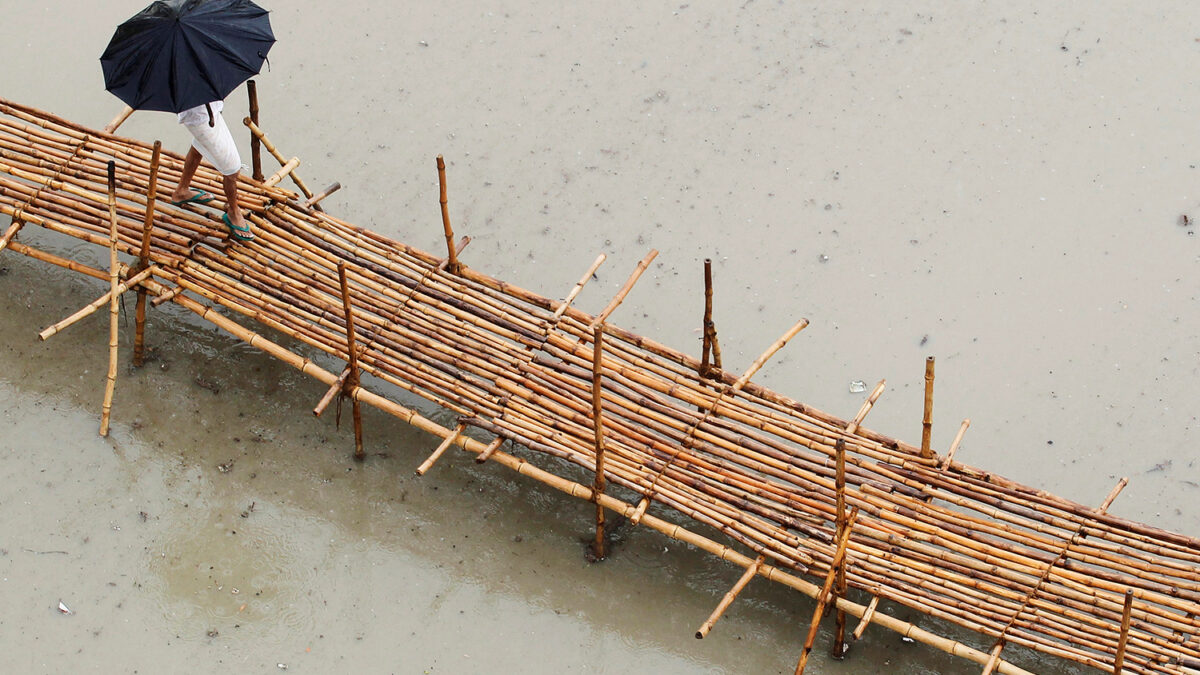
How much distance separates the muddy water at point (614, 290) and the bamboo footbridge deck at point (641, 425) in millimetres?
182

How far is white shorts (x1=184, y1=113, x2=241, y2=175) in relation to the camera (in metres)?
3.86

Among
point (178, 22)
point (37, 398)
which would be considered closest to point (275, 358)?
point (37, 398)

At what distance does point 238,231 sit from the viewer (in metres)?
4.12

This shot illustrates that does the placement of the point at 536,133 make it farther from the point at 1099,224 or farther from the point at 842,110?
the point at 1099,224

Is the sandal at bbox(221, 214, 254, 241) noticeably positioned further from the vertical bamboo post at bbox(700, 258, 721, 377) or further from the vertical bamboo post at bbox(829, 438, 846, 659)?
the vertical bamboo post at bbox(829, 438, 846, 659)

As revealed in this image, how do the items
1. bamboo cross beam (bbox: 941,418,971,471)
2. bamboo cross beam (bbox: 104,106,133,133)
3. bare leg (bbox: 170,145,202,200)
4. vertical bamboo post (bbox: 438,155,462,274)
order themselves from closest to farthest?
bamboo cross beam (bbox: 941,418,971,471)
vertical bamboo post (bbox: 438,155,462,274)
bare leg (bbox: 170,145,202,200)
bamboo cross beam (bbox: 104,106,133,133)

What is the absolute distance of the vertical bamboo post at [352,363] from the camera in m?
3.68

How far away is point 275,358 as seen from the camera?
4.22 m

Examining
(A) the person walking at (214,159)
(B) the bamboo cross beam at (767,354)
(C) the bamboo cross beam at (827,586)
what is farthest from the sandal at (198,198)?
(C) the bamboo cross beam at (827,586)

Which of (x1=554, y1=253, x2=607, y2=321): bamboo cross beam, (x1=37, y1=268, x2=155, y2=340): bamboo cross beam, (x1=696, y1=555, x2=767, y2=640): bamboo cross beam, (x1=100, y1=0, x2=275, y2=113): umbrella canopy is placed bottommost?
(x1=37, y1=268, x2=155, y2=340): bamboo cross beam

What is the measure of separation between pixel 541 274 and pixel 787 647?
53.0 inches

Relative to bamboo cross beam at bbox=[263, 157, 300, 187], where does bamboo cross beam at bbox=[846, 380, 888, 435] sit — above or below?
above

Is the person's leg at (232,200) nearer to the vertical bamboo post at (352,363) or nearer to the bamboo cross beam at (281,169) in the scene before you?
the bamboo cross beam at (281,169)

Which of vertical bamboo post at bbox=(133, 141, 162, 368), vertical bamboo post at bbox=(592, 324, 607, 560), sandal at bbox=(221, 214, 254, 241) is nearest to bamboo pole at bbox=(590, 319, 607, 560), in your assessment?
vertical bamboo post at bbox=(592, 324, 607, 560)
